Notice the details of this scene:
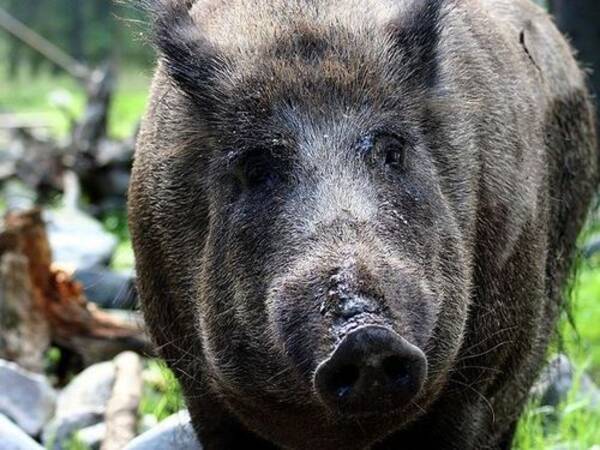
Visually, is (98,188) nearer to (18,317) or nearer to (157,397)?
(18,317)

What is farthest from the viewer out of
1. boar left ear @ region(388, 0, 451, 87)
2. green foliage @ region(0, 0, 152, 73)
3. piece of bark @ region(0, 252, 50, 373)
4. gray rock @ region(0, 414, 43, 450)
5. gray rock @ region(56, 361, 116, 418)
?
green foliage @ region(0, 0, 152, 73)

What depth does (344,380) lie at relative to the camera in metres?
3.04

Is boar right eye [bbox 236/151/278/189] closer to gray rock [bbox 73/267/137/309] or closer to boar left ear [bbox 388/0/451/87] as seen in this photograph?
boar left ear [bbox 388/0/451/87]

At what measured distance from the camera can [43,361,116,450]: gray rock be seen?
19.2 feet

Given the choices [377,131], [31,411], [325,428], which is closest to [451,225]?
[377,131]

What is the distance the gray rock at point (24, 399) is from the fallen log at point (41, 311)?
817 millimetres

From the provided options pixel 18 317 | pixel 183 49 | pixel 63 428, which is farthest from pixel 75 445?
pixel 183 49

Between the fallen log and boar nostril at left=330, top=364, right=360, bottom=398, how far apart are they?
13.2 ft

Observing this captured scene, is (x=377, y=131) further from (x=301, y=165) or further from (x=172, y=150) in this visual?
(x=172, y=150)

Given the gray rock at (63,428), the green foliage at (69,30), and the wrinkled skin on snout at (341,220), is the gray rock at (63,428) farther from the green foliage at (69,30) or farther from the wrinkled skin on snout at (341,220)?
the green foliage at (69,30)

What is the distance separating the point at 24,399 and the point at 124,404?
0.54 m

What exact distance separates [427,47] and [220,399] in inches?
49.9

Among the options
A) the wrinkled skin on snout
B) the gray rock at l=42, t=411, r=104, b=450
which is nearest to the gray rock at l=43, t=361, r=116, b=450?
the gray rock at l=42, t=411, r=104, b=450

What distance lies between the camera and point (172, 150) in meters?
4.03
